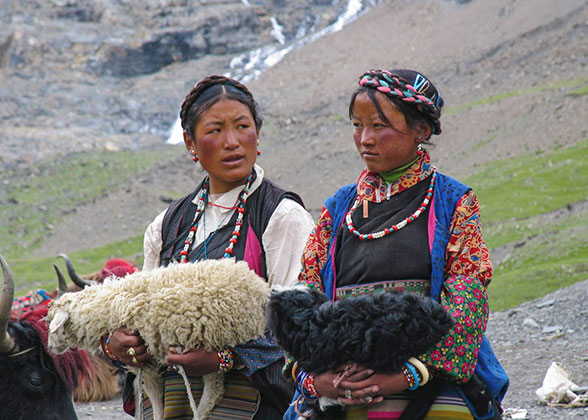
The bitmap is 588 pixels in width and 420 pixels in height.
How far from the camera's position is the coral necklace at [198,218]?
3.22 m

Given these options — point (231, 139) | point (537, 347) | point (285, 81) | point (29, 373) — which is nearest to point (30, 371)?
point (29, 373)

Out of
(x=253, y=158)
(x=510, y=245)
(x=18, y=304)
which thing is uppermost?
(x=253, y=158)

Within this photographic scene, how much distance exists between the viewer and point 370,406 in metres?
2.58

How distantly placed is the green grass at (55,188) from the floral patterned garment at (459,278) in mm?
28155

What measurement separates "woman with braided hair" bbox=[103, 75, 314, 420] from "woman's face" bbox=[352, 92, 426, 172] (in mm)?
505

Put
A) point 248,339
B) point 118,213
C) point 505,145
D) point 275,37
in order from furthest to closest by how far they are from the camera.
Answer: point 275,37
point 118,213
point 505,145
point 248,339

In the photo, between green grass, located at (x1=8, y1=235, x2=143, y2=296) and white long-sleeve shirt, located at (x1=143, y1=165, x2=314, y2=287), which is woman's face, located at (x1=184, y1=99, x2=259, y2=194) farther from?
green grass, located at (x1=8, y1=235, x2=143, y2=296)

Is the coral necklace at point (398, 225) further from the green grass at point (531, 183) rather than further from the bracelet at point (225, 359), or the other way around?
the green grass at point (531, 183)

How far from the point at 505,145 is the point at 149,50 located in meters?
28.2

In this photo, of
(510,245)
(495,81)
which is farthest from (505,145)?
(510,245)

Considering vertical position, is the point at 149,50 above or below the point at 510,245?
above

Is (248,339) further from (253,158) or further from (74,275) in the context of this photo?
(74,275)

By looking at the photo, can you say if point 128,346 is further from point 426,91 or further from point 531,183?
point 531,183

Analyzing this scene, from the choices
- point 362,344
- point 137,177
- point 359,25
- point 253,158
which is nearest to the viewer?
point 362,344
